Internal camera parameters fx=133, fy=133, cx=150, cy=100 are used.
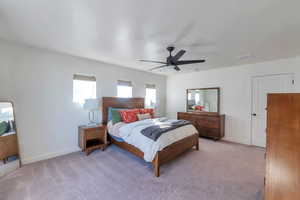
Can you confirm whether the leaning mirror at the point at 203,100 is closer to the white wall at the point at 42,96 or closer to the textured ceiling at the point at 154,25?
the textured ceiling at the point at 154,25

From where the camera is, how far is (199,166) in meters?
2.74

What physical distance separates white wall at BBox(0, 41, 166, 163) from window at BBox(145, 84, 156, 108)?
226 centimetres

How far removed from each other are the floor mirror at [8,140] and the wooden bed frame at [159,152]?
189 cm

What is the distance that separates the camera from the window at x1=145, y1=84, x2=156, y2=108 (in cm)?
543

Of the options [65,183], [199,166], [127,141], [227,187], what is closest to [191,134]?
[199,166]

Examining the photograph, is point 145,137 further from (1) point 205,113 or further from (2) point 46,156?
(1) point 205,113

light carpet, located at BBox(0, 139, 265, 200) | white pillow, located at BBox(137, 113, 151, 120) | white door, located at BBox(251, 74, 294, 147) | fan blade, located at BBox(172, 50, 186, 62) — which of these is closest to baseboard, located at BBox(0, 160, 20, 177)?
light carpet, located at BBox(0, 139, 265, 200)

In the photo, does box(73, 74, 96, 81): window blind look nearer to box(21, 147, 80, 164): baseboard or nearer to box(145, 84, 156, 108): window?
box(21, 147, 80, 164): baseboard

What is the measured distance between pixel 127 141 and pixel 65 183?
4.13 feet

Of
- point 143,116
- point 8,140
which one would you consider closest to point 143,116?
point 143,116

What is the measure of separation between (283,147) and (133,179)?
6.85 feet

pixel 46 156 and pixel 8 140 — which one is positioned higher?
pixel 8 140

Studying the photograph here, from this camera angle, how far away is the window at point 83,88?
349cm

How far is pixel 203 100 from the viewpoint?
5012 mm
